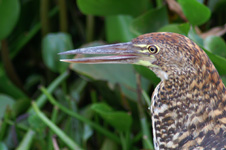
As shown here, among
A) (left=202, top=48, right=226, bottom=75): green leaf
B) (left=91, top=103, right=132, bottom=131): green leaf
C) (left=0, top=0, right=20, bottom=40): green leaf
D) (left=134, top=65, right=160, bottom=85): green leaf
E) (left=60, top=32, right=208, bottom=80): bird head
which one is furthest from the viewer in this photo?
(left=0, top=0, right=20, bottom=40): green leaf

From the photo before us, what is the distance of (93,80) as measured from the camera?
5.82 feet

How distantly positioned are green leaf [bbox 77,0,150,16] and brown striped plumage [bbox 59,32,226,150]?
2.44 ft

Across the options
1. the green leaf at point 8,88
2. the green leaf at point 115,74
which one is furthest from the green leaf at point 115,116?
the green leaf at point 8,88

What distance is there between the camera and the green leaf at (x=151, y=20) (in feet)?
5.48

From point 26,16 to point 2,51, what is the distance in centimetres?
38

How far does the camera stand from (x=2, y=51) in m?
2.16

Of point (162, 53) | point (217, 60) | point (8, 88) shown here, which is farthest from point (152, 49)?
point (8, 88)

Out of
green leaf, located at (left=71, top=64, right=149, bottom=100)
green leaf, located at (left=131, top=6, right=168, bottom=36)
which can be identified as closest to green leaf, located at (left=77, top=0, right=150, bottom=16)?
green leaf, located at (left=131, top=6, right=168, bottom=36)

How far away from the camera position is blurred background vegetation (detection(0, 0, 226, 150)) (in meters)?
1.57

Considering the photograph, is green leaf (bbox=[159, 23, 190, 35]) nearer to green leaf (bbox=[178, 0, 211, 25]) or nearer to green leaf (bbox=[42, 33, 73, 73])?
green leaf (bbox=[178, 0, 211, 25])

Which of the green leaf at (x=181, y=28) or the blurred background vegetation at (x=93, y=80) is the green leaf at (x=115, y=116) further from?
the green leaf at (x=181, y=28)

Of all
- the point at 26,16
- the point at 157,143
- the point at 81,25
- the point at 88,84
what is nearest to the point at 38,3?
the point at 26,16

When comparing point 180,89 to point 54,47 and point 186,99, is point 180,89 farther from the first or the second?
point 54,47

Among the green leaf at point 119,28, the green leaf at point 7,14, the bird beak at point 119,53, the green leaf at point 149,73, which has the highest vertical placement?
the bird beak at point 119,53
